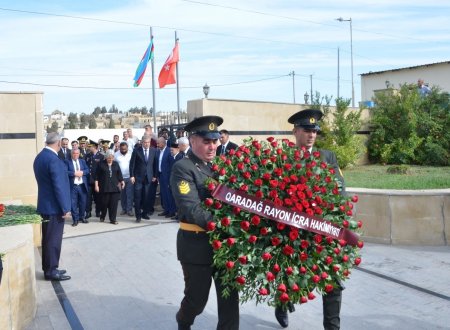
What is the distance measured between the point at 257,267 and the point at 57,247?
12.5 ft

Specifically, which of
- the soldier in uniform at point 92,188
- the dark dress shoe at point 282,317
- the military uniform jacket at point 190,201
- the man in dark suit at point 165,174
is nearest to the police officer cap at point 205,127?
the military uniform jacket at point 190,201

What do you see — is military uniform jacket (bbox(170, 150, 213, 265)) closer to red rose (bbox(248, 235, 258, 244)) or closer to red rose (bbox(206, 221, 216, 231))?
red rose (bbox(206, 221, 216, 231))

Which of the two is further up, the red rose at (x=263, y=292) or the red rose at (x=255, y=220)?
the red rose at (x=255, y=220)

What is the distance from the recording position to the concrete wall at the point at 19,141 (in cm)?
1073

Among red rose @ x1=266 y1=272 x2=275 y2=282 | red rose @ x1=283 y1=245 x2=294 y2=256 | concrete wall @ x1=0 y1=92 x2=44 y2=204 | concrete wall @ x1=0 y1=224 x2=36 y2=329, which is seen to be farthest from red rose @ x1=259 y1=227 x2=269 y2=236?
concrete wall @ x1=0 y1=92 x2=44 y2=204

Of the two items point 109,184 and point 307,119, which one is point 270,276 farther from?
point 109,184

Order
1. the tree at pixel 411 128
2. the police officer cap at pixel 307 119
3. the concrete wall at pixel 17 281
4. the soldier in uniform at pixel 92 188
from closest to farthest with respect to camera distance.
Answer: the concrete wall at pixel 17 281 < the police officer cap at pixel 307 119 < the soldier in uniform at pixel 92 188 < the tree at pixel 411 128

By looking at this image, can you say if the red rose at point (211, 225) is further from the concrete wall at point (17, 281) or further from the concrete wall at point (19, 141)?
the concrete wall at point (19, 141)

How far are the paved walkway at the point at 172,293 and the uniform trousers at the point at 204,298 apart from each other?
101 centimetres

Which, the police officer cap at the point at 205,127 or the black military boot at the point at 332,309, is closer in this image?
the police officer cap at the point at 205,127

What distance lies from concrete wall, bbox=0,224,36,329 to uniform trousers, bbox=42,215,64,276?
1067 millimetres

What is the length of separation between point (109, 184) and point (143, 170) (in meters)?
0.82

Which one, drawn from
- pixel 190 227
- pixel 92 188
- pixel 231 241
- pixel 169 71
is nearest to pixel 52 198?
pixel 190 227

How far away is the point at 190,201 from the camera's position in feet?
12.6
